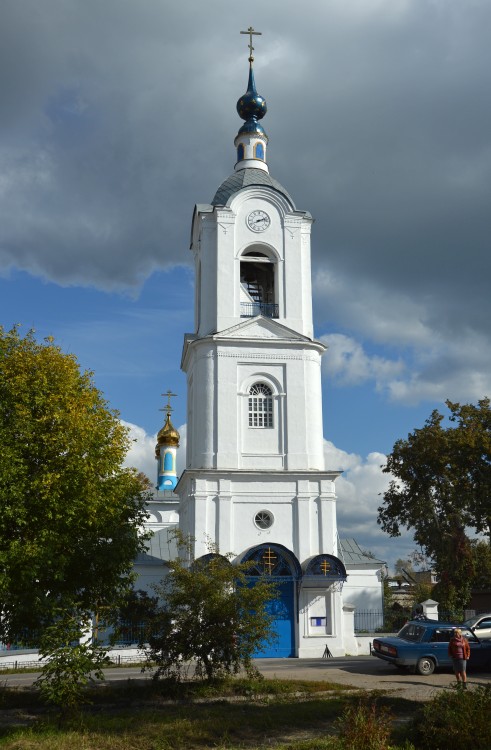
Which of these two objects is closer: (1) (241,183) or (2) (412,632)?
→ (2) (412,632)

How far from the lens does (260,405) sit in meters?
28.0

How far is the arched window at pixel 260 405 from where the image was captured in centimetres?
2781

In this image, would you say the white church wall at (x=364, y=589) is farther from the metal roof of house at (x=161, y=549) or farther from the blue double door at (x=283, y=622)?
the metal roof of house at (x=161, y=549)

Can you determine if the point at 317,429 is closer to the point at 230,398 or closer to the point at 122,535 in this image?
the point at 230,398

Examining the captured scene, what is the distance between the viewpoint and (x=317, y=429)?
1107 inches

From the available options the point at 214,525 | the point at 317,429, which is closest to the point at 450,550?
the point at 317,429

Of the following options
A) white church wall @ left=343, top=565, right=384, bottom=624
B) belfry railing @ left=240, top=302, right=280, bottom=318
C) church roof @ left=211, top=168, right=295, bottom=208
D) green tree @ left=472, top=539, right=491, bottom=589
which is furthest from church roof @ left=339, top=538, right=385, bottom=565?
church roof @ left=211, top=168, right=295, bottom=208

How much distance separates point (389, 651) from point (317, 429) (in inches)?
391

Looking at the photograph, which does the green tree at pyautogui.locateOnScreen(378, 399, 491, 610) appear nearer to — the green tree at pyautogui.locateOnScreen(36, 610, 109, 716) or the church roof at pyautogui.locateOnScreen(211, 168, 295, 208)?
the church roof at pyautogui.locateOnScreen(211, 168, 295, 208)

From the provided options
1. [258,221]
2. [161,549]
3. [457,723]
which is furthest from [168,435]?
[457,723]

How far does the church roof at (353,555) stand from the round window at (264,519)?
7.74 metres

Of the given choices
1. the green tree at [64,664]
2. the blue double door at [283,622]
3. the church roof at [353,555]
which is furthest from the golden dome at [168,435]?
the green tree at [64,664]

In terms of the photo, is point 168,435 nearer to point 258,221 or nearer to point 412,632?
point 258,221

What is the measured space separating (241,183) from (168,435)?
25722 millimetres
